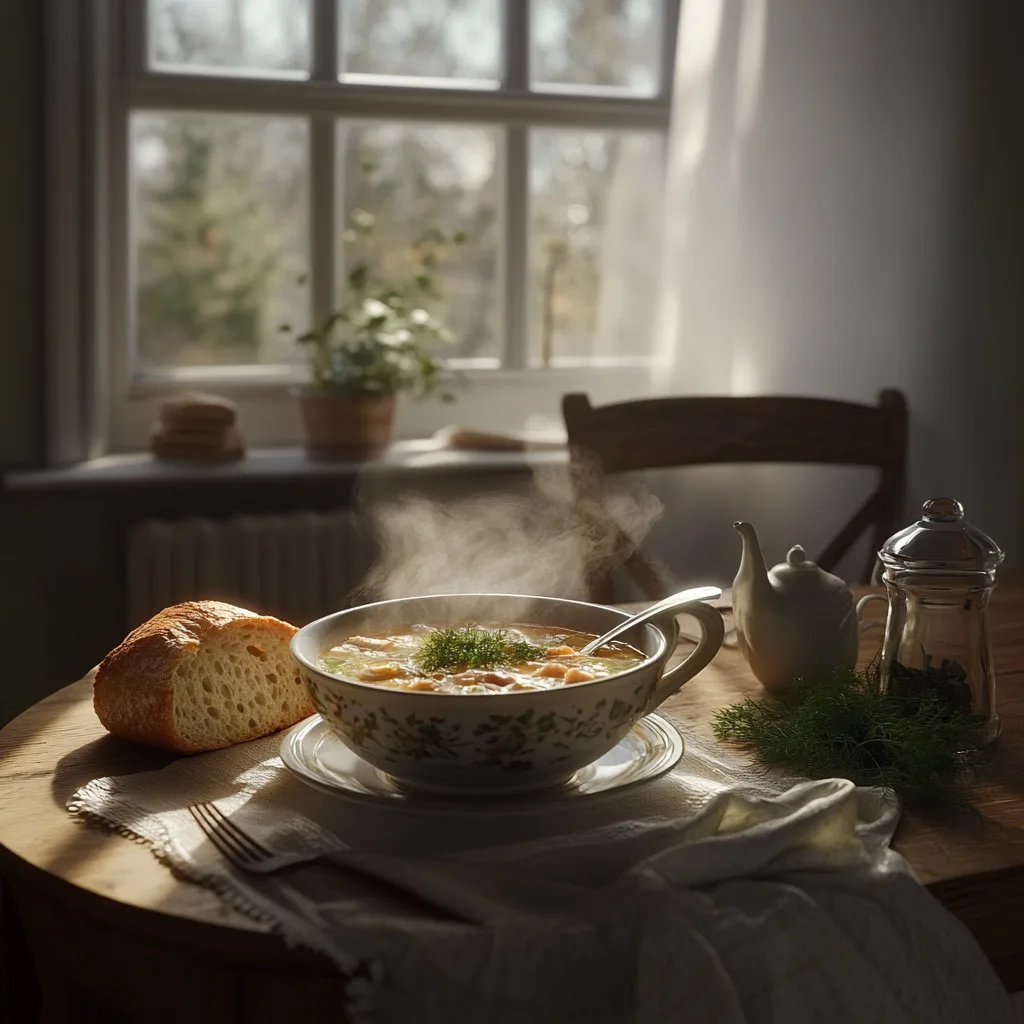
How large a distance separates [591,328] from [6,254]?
1362mm

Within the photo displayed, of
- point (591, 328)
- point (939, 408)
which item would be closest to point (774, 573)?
point (939, 408)

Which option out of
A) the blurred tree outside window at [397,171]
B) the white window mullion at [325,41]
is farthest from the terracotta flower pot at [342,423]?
the white window mullion at [325,41]

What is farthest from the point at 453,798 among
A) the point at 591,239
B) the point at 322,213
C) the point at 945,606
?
the point at 591,239

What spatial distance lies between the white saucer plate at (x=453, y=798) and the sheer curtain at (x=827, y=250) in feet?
4.81

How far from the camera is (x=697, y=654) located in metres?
1.01

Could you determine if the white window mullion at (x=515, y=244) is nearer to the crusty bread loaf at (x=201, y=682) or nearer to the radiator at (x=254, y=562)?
the radiator at (x=254, y=562)

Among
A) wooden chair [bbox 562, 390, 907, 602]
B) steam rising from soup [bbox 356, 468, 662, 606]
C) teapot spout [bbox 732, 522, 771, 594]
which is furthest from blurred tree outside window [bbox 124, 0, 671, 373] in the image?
teapot spout [bbox 732, 522, 771, 594]

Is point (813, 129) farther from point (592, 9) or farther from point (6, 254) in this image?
point (6, 254)

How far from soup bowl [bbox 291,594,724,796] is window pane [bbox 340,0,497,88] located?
2.17 metres

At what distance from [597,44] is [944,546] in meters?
2.27

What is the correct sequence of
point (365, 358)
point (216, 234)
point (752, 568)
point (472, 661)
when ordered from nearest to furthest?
point (472, 661) → point (752, 568) → point (365, 358) → point (216, 234)

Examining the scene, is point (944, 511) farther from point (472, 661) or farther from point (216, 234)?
point (216, 234)

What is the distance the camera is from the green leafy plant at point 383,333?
273 cm

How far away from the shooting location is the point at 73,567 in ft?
8.61
